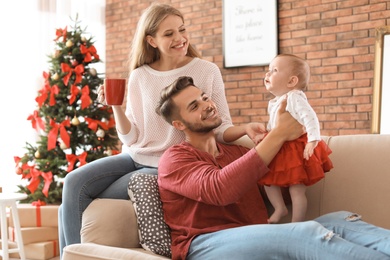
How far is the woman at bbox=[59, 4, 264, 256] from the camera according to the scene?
8.19ft

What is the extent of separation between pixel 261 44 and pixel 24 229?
2973mm

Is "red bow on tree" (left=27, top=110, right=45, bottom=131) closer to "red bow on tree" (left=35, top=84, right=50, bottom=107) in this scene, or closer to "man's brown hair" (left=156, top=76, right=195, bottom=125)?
"red bow on tree" (left=35, top=84, right=50, bottom=107)

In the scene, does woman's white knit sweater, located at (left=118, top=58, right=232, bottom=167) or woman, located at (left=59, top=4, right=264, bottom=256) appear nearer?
woman, located at (left=59, top=4, right=264, bottom=256)

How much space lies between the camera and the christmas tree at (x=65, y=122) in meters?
4.46

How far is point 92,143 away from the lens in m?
4.57

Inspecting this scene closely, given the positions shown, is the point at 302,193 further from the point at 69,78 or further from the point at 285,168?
the point at 69,78

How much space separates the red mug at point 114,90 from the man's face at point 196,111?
0.78 feet

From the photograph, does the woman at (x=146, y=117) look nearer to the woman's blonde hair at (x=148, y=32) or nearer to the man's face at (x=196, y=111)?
the woman's blonde hair at (x=148, y=32)

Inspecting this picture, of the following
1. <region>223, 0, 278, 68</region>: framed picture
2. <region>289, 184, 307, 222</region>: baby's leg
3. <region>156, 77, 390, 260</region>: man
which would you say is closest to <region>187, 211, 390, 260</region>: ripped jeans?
<region>156, 77, 390, 260</region>: man

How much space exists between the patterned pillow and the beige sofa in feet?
0.14

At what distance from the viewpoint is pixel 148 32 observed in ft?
8.84

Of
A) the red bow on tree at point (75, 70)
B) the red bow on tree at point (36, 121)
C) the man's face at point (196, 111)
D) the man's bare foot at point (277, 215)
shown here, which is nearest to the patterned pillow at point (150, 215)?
the man's face at point (196, 111)

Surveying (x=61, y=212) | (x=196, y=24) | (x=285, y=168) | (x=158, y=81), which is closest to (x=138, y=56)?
(x=158, y=81)

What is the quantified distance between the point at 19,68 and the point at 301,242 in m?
4.26
